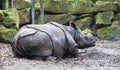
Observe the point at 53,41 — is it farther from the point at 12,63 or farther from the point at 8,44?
the point at 8,44

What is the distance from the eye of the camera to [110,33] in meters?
18.7

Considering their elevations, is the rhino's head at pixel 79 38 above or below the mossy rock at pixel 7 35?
above

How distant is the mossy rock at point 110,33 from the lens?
18.5 meters

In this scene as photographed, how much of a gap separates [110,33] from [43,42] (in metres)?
9.68

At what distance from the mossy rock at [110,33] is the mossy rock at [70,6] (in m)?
1.69

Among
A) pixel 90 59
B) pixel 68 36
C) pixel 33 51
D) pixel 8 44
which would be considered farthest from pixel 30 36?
pixel 8 44

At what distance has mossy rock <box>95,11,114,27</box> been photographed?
63.9 feet

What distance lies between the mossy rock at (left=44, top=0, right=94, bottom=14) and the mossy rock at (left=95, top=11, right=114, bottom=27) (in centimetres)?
70

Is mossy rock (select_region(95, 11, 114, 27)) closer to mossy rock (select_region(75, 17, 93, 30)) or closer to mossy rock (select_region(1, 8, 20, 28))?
mossy rock (select_region(75, 17, 93, 30))

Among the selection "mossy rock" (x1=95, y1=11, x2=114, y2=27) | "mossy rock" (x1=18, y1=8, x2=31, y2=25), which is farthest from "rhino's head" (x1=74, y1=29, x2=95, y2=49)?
"mossy rock" (x1=95, y1=11, x2=114, y2=27)

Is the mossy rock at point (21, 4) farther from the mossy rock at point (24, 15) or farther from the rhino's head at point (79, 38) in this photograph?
the rhino's head at point (79, 38)

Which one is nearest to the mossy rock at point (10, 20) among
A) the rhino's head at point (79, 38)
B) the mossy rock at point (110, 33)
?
the mossy rock at point (110, 33)

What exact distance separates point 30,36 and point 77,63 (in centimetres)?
149

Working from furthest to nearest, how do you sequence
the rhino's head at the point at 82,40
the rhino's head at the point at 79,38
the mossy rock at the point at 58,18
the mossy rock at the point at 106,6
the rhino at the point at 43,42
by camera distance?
the mossy rock at the point at 106,6, the mossy rock at the point at 58,18, the rhino's head at the point at 82,40, the rhino's head at the point at 79,38, the rhino at the point at 43,42
